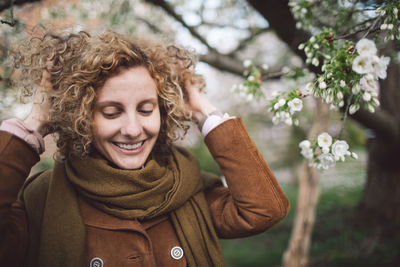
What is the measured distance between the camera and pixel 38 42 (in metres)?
1.75

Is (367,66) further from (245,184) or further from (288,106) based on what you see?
(245,184)

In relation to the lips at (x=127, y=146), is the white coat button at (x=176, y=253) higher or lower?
lower

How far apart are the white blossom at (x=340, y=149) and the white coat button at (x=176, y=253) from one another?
3.27 ft

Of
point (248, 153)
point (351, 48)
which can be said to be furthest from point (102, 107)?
point (351, 48)

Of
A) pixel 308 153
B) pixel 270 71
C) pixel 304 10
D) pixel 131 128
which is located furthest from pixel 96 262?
pixel 270 71

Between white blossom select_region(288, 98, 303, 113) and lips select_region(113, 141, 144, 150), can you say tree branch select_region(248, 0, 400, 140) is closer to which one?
white blossom select_region(288, 98, 303, 113)

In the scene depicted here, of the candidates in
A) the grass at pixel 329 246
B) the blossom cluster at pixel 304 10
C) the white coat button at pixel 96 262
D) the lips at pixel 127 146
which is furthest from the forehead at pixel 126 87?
the grass at pixel 329 246

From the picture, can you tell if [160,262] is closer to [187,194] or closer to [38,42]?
[187,194]

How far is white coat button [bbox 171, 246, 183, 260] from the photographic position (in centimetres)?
159

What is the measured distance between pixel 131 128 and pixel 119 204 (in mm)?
425

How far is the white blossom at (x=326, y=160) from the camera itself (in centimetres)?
141

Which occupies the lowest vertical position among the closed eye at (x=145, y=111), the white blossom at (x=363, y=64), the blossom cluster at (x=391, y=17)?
the closed eye at (x=145, y=111)

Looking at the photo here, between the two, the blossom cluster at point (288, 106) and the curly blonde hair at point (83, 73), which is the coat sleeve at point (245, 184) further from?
the curly blonde hair at point (83, 73)

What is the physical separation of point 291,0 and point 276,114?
3.50 ft
